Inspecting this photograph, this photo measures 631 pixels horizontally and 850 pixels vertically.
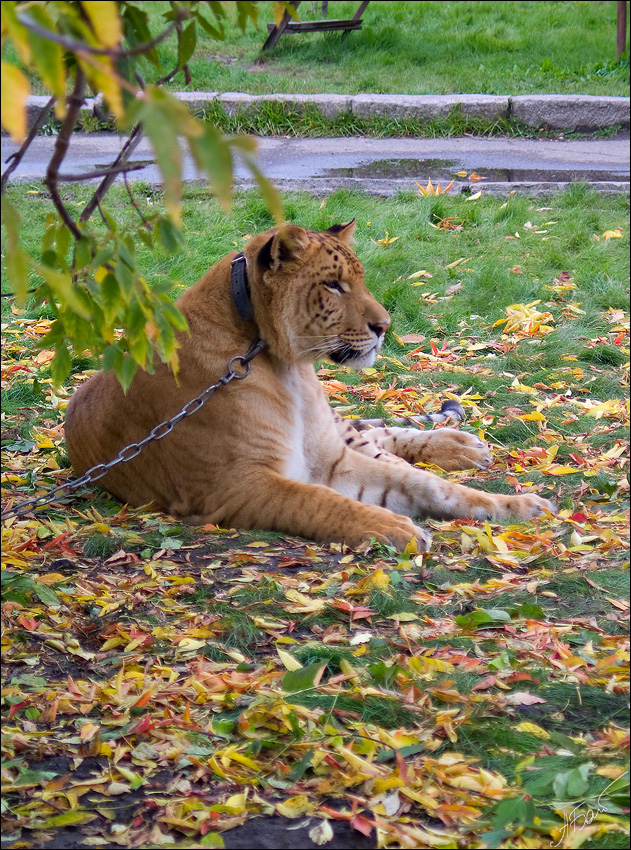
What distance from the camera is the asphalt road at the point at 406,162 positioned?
9547mm

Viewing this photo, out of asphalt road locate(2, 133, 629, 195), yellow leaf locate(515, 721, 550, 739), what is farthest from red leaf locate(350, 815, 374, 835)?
asphalt road locate(2, 133, 629, 195)

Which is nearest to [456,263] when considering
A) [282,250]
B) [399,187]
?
[399,187]

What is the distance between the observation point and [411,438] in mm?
5047

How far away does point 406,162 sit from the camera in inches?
401

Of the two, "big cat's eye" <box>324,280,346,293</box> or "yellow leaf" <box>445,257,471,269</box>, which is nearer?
"big cat's eye" <box>324,280,346,293</box>

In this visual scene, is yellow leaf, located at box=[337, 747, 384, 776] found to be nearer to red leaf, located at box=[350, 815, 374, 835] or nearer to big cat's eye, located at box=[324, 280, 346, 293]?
red leaf, located at box=[350, 815, 374, 835]

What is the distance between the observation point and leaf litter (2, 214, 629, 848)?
7.44ft

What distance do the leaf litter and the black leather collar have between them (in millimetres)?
963

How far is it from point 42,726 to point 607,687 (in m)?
1.61

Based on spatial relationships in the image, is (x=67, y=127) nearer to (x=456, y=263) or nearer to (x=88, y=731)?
(x=88, y=731)

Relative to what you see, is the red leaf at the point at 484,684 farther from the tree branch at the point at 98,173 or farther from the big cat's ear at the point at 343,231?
the big cat's ear at the point at 343,231

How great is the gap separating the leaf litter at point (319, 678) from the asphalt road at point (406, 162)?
5.67 meters

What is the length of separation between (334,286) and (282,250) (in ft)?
1.06

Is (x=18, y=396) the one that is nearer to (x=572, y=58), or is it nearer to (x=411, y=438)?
(x=411, y=438)
